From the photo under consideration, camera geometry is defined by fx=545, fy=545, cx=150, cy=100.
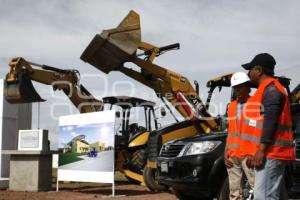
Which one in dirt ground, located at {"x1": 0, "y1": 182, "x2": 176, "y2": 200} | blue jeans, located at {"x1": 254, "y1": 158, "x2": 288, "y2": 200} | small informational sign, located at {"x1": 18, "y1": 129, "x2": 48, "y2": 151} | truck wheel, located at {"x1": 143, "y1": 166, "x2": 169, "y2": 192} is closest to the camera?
blue jeans, located at {"x1": 254, "y1": 158, "x2": 288, "y2": 200}

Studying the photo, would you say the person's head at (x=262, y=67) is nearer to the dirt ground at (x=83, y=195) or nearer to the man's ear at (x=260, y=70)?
the man's ear at (x=260, y=70)

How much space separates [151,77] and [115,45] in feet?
6.97

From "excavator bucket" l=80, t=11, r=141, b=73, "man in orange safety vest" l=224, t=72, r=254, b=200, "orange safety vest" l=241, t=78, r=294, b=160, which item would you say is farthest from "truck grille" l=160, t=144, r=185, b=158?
"excavator bucket" l=80, t=11, r=141, b=73

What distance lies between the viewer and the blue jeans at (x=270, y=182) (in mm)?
5051

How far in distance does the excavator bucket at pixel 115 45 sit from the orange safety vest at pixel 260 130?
919cm

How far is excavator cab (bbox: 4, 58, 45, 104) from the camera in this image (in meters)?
16.1

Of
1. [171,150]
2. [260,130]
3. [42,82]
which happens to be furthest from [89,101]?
[260,130]

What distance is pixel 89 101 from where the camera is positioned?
58.9ft

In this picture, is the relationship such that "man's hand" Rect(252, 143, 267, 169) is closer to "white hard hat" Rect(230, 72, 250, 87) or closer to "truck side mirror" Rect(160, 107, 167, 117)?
"white hard hat" Rect(230, 72, 250, 87)

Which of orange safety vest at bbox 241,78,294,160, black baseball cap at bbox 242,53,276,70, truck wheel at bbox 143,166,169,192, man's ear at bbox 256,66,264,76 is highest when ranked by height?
black baseball cap at bbox 242,53,276,70

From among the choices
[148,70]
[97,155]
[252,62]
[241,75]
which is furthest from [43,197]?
[252,62]

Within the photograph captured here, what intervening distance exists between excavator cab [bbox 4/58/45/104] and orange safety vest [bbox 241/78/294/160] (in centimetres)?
1098

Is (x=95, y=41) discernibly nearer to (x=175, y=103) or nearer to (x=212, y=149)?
(x=175, y=103)

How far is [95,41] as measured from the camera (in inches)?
591
